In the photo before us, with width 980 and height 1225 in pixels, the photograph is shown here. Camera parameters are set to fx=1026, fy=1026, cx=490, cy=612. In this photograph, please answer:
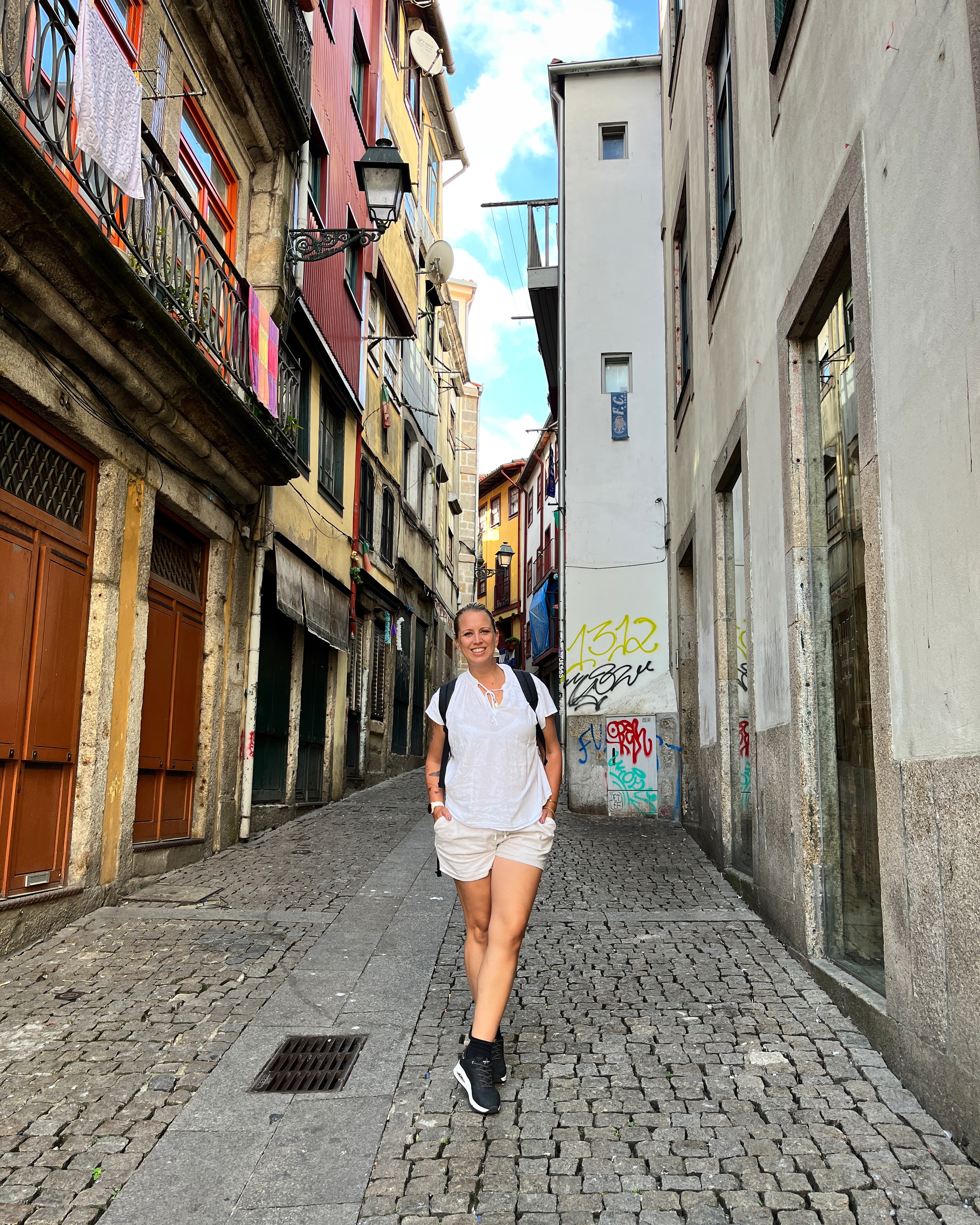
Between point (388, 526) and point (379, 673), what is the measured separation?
2.79 meters

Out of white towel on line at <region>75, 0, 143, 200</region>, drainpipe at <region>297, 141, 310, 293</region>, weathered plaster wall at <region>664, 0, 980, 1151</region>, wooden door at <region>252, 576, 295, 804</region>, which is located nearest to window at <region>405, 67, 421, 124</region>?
drainpipe at <region>297, 141, 310, 293</region>

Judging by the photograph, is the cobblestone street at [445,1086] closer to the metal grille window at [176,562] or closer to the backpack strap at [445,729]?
the backpack strap at [445,729]

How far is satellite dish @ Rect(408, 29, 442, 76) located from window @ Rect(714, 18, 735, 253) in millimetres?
13348

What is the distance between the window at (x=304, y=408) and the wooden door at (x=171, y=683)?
352 cm

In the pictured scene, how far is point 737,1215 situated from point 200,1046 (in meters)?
2.30

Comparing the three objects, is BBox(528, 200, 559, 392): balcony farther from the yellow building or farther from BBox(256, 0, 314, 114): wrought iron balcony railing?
the yellow building

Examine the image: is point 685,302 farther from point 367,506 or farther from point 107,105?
point 107,105

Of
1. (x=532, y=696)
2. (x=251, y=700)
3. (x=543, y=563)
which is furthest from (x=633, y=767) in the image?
(x=543, y=563)

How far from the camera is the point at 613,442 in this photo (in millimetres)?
14312

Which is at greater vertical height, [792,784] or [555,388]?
[555,388]

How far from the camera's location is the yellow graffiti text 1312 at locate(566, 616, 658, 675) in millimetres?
13672

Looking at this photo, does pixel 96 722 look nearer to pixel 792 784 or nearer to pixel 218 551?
pixel 218 551

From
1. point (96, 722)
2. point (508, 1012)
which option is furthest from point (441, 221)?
point (508, 1012)

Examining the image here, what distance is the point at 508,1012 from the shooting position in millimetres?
4590
